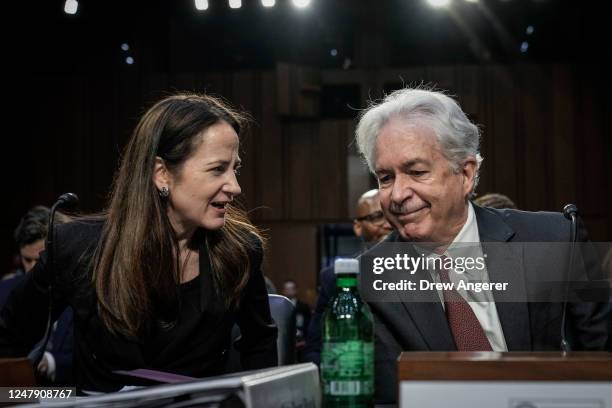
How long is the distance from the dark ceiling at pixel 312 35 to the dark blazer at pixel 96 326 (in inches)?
353

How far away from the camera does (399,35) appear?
35.4ft

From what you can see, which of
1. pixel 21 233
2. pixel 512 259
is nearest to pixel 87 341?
pixel 512 259

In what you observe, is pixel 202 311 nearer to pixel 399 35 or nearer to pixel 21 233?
pixel 21 233

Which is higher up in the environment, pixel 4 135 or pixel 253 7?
pixel 253 7

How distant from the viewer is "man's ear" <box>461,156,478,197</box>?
5.49 feet

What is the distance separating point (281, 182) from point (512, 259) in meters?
9.01

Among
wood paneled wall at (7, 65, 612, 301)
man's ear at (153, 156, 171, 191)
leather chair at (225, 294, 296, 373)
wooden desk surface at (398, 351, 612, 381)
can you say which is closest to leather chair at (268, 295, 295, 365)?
leather chair at (225, 294, 296, 373)

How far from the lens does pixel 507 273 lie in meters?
1.61

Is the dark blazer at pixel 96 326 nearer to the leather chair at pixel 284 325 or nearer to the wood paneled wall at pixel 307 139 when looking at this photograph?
the leather chair at pixel 284 325

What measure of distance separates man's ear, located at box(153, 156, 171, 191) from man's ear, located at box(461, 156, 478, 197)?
2.35 feet

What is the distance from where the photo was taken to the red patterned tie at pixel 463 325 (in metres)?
1.48

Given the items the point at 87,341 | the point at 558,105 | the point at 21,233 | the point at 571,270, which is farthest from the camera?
the point at 558,105

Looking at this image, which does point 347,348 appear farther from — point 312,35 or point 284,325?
point 312,35

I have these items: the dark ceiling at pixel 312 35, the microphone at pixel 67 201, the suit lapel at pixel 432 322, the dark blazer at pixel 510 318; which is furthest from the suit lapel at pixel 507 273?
the dark ceiling at pixel 312 35
